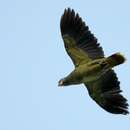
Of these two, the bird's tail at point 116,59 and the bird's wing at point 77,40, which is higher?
the bird's wing at point 77,40

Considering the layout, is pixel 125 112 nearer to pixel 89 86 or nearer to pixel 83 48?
pixel 89 86

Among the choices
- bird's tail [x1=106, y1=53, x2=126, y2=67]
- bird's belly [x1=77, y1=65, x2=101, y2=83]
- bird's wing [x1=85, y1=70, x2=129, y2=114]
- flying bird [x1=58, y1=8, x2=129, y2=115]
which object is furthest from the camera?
bird's wing [x1=85, y1=70, x2=129, y2=114]

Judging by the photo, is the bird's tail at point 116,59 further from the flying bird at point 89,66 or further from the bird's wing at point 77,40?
the bird's wing at point 77,40

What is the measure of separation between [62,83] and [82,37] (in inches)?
76.6

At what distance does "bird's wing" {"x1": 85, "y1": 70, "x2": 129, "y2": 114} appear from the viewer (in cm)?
1719

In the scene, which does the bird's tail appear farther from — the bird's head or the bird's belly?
the bird's head

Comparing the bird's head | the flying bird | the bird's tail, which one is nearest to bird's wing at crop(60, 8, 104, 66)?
the flying bird

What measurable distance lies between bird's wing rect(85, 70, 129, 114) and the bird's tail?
5.50ft

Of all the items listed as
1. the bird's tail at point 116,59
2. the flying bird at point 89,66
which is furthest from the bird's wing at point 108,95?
the bird's tail at point 116,59

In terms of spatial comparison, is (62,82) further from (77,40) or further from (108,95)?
(108,95)

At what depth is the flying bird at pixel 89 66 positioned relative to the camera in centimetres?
1564

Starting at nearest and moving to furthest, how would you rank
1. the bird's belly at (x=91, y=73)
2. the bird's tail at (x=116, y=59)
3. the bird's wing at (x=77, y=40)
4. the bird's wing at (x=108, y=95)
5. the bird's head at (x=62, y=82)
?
the bird's tail at (x=116, y=59) < the bird's belly at (x=91, y=73) < the bird's head at (x=62, y=82) < the bird's wing at (x=77, y=40) < the bird's wing at (x=108, y=95)

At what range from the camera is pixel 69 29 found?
17203mm

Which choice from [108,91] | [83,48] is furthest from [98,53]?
[108,91]
